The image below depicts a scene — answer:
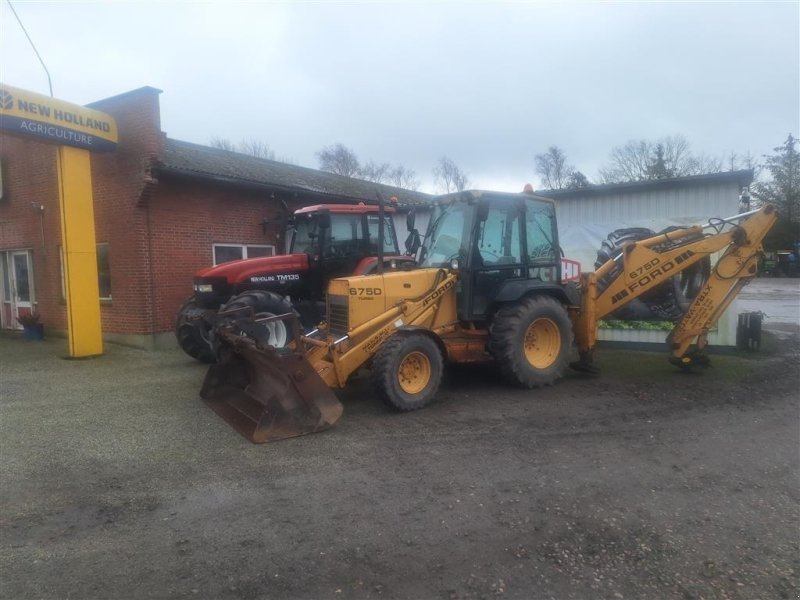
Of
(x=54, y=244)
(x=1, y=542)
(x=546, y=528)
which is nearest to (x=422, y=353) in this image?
(x=546, y=528)

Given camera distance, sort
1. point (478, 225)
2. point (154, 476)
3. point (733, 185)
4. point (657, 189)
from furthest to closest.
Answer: point (657, 189) < point (733, 185) < point (478, 225) < point (154, 476)

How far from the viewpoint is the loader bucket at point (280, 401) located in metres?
5.74

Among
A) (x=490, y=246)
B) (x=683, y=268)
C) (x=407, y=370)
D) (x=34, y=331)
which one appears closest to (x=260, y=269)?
(x=407, y=370)

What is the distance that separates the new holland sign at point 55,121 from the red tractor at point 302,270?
3.75 meters

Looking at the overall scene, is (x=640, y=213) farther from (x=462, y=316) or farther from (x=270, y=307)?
(x=270, y=307)

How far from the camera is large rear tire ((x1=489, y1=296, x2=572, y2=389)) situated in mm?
7410

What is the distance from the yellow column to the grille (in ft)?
19.9

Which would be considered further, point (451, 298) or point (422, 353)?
point (451, 298)

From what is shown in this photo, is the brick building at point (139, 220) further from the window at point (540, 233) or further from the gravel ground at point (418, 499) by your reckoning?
the window at point (540, 233)

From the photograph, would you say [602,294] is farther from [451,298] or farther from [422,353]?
[422,353]

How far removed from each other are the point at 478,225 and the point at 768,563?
4.88m

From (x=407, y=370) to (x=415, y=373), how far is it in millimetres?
114

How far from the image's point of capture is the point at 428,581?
332 centimetres

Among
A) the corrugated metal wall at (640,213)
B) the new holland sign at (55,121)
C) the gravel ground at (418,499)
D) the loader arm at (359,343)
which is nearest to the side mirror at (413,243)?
the loader arm at (359,343)
